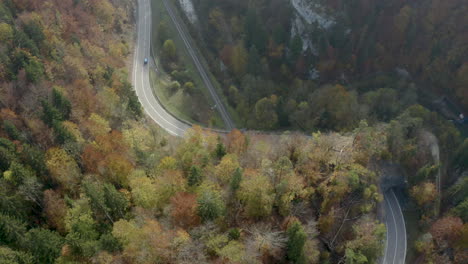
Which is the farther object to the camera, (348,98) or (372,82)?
(372,82)

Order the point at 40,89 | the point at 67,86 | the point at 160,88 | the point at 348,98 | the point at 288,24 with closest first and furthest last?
the point at 40,89 → the point at 67,86 → the point at 348,98 → the point at 160,88 → the point at 288,24

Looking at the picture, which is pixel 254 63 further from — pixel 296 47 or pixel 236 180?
pixel 236 180

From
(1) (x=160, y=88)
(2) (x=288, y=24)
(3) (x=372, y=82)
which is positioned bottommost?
(1) (x=160, y=88)

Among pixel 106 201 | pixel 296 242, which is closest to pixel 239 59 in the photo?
pixel 106 201

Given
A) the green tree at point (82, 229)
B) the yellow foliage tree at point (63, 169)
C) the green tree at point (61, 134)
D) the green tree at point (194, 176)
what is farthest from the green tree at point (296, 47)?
the green tree at point (82, 229)

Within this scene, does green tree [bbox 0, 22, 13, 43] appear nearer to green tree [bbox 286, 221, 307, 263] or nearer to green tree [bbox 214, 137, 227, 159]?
green tree [bbox 214, 137, 227, 159]

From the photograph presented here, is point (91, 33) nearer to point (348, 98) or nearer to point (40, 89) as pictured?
point (40, 89)

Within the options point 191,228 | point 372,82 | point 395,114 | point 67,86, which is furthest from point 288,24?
point 191,228
